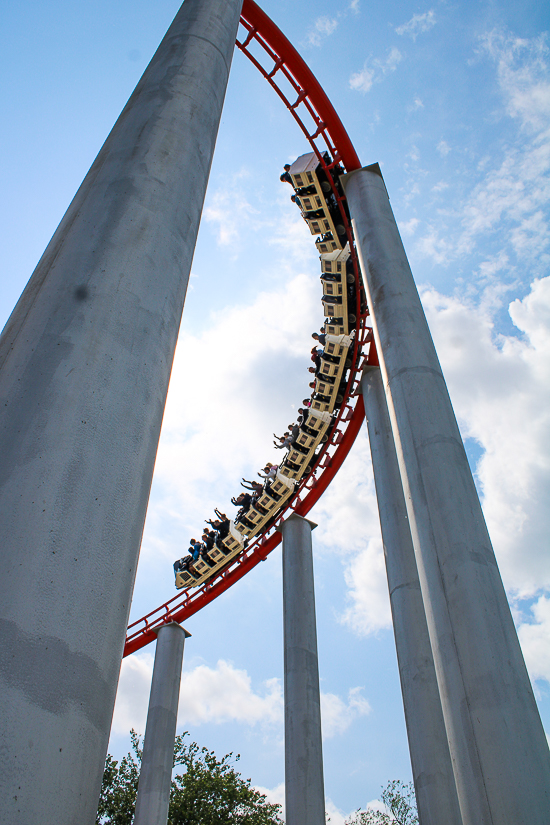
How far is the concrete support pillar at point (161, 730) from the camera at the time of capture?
13398 mm

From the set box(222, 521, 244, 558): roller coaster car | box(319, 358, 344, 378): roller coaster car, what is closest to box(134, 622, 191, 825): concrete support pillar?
box(222, 521, 244, 558): roller coaster car

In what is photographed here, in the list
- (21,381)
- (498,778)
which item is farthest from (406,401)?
(21,381)

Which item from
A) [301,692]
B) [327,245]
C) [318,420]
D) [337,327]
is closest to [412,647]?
[301,692]

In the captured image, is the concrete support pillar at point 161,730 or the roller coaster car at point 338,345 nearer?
the roller coaster car at point 338,345

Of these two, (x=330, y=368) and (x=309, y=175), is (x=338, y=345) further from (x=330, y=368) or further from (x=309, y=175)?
(x=309, y=175)

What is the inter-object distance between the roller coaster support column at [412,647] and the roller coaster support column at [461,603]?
4215mm

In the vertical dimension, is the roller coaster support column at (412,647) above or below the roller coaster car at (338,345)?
below

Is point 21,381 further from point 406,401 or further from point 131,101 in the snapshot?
point 406,401

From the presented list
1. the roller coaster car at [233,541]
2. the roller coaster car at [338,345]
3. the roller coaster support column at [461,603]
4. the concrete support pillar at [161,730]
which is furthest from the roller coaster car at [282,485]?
the roller coaster support column at [461,603]

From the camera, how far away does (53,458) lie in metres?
1.76

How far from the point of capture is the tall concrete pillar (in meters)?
1.40

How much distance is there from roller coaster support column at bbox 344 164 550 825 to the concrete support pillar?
12.0 metres

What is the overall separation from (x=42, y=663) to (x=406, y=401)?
5.34 metres

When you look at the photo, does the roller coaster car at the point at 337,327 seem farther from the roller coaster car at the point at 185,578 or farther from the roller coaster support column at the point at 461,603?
the roller coaster car at the point at 185,578
